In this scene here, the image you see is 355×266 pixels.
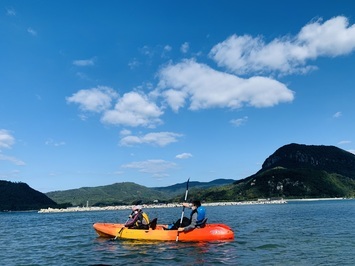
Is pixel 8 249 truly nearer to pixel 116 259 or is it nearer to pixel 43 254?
pixel 43 254

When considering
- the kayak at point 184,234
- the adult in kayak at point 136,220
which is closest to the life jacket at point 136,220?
the adult in kayak at point 136,220

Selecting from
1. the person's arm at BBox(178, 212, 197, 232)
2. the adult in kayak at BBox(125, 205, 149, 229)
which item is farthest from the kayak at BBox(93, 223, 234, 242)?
the adult in kayak at BBox(125, 205, 149, 229)

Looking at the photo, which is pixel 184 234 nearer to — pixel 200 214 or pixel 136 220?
pixel 200 214

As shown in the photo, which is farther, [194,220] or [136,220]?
[136,220]

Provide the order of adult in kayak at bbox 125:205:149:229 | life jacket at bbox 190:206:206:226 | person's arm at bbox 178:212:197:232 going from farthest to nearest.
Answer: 1. adult in kayak at bbox 125:205:149:229
2. life jacket at bbox 190:206:206:226
3. person's arm at bbox 178:212:197:232

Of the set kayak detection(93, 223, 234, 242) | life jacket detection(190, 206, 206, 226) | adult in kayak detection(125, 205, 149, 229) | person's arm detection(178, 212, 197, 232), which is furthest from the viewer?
adult in kayak detection(125, 205, 149, 229)

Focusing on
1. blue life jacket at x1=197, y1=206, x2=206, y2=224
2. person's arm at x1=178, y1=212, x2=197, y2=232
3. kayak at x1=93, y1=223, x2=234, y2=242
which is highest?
blue life jacket at x1=197, y1=206, x2=206, y2=224

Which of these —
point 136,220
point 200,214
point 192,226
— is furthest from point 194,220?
point 136,220

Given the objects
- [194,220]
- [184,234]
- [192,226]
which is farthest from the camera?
[194,220]

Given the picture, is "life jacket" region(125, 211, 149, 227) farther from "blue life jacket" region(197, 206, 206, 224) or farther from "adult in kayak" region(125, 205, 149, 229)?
"blue life jacket" region(197, 206, 206, 224)

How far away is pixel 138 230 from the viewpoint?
A: 27766 mm

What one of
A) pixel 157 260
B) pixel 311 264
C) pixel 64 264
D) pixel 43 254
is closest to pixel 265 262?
pixel 311 264

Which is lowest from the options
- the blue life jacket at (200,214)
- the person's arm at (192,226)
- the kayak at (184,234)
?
the kayak at (184,234)

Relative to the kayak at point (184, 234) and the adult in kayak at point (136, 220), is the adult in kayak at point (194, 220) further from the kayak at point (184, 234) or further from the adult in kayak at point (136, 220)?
the adult in kayak at point (136, 220)
